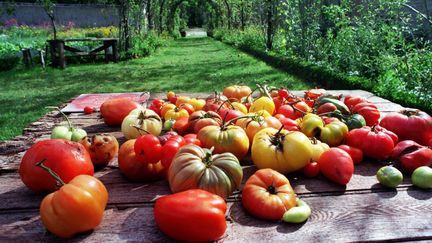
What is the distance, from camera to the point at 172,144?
1.66 meters

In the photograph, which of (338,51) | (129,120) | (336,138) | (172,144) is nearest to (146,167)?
(172,144)

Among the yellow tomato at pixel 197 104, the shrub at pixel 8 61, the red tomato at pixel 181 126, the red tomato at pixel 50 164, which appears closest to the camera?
the red tomato at pixel 50 164

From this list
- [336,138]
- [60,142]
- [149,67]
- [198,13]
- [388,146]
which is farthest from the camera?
[198,13]

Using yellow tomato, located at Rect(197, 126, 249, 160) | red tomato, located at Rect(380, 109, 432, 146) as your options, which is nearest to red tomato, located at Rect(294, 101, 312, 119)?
red tomato, located at Rect(380, 109, 432, 146)

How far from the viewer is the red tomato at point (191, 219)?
1.20 meters

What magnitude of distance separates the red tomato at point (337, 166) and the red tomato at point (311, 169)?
38 mm

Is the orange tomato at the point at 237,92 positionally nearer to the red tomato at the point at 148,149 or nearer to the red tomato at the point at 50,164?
the red tomato at the point at 148,149

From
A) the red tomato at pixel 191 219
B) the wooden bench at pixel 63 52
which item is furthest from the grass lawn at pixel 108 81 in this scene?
the red tomato at pixel 191 219

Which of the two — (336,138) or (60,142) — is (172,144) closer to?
(60,142)

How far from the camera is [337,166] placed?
1.58m

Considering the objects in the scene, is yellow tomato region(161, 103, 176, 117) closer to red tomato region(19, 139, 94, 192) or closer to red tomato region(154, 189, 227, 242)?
red tomato region(19, 139, 94, 192)

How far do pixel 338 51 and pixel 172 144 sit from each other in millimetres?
7680

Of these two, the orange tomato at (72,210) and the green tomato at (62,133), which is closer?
the orange tomato at (72,210)

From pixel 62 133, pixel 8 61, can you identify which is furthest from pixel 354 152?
pixel 8 61
